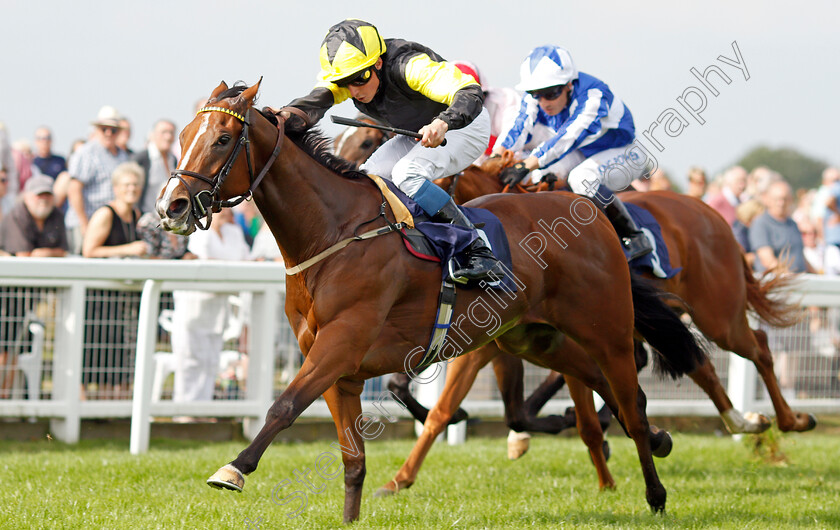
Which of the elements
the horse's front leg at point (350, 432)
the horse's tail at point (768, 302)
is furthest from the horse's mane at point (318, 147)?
the horse's tail at point (768, 302)

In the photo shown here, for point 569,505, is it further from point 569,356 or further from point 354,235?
point 354,235

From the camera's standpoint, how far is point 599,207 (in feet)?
18.5

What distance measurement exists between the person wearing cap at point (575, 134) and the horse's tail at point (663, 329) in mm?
320

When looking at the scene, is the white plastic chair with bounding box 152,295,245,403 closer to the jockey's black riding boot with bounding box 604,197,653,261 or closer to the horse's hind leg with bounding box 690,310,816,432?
the jockey's black riding boot with bounding box 604,197,653,261

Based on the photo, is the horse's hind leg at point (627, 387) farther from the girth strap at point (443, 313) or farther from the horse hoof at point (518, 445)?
the horse hoof at point (518, 445)

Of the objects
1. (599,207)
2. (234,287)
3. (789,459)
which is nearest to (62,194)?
(234,287)

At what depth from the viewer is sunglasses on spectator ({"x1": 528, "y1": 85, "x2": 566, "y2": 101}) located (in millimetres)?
5730

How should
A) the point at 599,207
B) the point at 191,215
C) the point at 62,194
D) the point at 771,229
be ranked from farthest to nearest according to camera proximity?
the point at 771,229
the point at 62,194
the point at 599,207
the point at 191,215

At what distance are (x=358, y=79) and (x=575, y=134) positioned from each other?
5.26ft

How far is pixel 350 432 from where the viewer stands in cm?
457

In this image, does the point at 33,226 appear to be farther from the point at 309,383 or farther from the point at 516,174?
the point at 309,383

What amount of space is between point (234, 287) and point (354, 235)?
293cm

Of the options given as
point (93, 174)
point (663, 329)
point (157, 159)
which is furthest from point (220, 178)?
point (157, 159)

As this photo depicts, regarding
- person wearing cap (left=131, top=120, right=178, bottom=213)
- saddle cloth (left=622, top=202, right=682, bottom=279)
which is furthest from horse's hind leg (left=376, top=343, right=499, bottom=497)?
person wearing cap (left=131, top=120, right=178, bottom=213)
